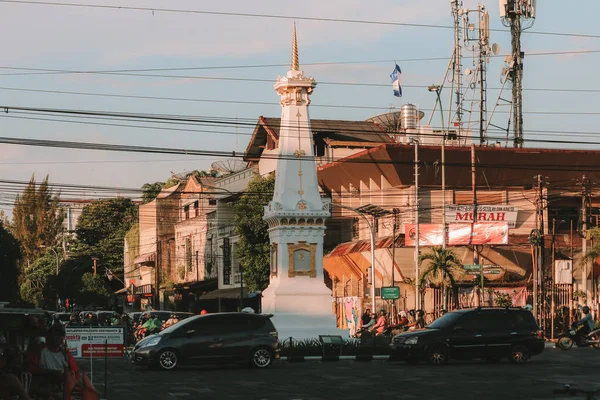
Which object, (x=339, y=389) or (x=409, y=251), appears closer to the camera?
(x=339, y=389)

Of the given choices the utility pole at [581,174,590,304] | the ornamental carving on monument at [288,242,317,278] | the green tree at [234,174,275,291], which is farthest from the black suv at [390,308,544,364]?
the green tree at [234,174,275,291]

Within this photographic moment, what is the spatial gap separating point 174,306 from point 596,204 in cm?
3814

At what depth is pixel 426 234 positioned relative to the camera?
195ft

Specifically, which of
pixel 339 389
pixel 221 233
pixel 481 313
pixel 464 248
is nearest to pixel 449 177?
pixel 464 248

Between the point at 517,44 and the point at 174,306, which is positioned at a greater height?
the point at 517,44

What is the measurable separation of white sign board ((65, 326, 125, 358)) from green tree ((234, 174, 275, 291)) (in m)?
42.8

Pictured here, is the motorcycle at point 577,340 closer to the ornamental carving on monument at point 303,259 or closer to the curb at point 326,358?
the curb at point 326,358

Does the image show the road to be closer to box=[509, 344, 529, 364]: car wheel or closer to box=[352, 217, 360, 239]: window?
box=[509, 344, 529, 364]: car wheel

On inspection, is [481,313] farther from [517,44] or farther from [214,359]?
[517,44]

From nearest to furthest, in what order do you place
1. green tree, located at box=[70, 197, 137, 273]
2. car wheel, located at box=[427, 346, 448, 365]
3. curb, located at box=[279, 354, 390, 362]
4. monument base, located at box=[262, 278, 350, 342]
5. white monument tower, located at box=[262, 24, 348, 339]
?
car wheel, located at box=[427, 346, 448, 365], curb, located at box=[279, 354, 390, 362], monument base, located at box=[262, 278, 350, 342], white monument tower, located at box=[262, 24, 348, 339], green tree, located at box=[70, 197, 137, 273]


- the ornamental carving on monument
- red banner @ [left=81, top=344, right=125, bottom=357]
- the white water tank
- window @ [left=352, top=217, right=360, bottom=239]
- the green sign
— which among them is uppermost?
the white water tank

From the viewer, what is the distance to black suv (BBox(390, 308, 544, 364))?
3169 cm

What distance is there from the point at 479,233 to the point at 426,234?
277 cm

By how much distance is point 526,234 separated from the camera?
63062 millimetres
